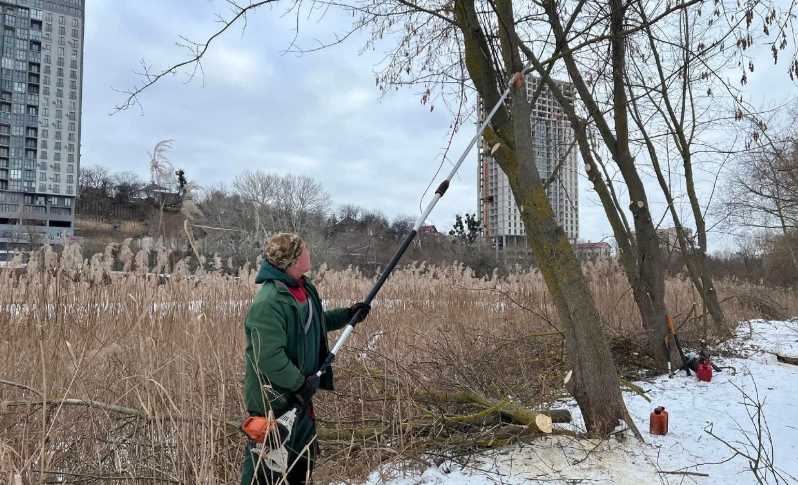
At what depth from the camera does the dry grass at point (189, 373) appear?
7.16ft

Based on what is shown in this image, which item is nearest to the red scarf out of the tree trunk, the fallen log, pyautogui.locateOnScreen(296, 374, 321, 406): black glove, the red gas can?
pyautogui.locateOnScreen(296, 374, 321, 406): black glove

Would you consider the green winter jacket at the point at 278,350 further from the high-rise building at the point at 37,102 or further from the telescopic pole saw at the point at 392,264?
the high-rise building at the point at 37,102

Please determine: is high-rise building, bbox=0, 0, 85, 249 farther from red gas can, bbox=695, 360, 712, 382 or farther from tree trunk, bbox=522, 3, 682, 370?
red gas can, bbox=695, 360, 712, 382

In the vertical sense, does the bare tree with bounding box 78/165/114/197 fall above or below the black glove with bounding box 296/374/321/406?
above

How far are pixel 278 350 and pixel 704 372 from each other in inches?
187

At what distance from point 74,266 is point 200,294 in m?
1.33

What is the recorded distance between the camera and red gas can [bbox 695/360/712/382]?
16.3ft

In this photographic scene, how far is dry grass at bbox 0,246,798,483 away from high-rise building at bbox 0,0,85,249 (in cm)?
6298

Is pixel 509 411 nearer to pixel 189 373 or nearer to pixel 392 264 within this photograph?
pixel 392 264

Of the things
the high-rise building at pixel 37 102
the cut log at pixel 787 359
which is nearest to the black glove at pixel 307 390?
the cut log at pixel 787 359

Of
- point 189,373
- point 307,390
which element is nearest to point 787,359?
point 307,390

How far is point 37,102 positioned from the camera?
65.6 meters

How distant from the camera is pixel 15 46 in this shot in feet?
212

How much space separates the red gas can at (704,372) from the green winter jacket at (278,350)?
4.35 metres
